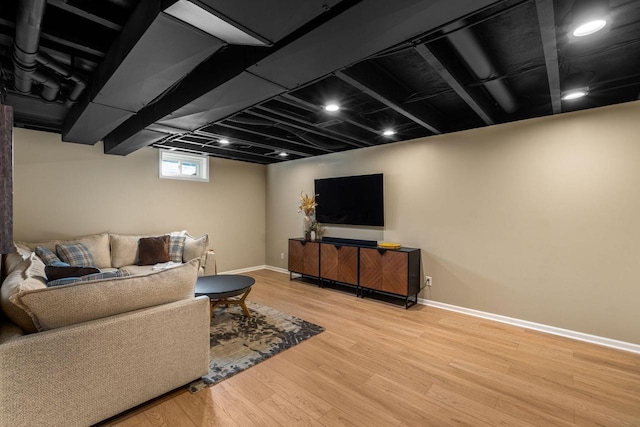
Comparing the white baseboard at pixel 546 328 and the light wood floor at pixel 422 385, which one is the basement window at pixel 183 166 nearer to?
the light wood floor at pixel 422 385

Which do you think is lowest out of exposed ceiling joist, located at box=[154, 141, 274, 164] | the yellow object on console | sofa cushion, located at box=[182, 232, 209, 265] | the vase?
sofa cushion, located at box=[182, 232, 209, 265]

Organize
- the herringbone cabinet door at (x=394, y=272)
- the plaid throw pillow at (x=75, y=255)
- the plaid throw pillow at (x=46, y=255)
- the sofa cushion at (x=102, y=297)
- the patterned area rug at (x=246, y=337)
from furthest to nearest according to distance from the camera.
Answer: the herringbone cabinet door at (x=394, y=272) < the plaid throw pillow at (x=75, y=255) < the plaid throw pillow at (x=46, y=255) < the patterned area rug at (x=246, y=337) < the sofa cushion at (x=102, y=297)

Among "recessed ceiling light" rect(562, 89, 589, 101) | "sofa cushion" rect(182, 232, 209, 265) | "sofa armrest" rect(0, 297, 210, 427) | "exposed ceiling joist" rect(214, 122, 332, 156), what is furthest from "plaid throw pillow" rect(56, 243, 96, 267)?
"recessed ceiling light" rect(562, 89, 589, 101)

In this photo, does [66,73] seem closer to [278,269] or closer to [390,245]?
[390,245]

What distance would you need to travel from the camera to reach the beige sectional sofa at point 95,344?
1458 mm

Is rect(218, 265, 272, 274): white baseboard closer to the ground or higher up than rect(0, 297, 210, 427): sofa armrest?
closer to the ground

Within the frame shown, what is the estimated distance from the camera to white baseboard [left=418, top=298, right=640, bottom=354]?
2727mm

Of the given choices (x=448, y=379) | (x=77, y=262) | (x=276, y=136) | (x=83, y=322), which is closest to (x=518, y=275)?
(x=448, y=379)

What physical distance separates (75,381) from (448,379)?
258 cm

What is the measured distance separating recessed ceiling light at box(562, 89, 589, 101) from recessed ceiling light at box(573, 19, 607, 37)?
1007mm

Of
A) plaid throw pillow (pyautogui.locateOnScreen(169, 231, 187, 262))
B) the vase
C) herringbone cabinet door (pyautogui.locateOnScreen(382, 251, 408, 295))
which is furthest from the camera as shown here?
the vase

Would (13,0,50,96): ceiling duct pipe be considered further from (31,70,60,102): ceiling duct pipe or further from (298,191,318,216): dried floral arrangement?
(298,191,318,216): dried floral arrangement

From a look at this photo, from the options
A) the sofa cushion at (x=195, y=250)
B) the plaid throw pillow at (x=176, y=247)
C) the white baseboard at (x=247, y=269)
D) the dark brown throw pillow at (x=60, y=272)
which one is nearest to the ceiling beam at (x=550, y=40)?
the dark brown throw pillow at (x=60, y=272)

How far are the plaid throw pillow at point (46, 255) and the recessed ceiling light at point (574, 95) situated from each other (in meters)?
5.81
